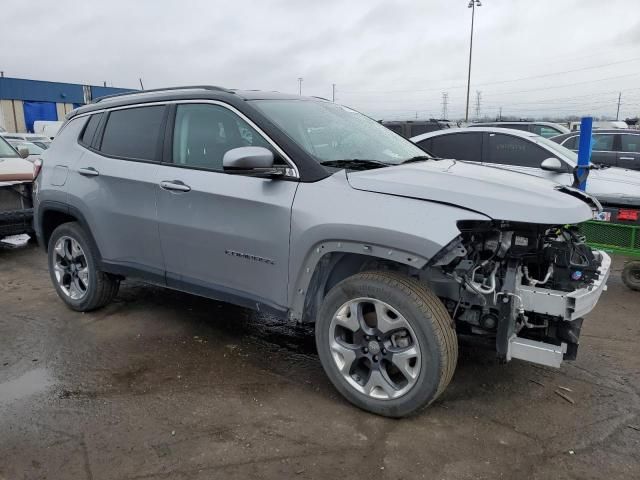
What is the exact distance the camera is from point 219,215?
3646 millimetres

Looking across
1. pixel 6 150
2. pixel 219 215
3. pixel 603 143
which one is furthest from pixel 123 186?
pixel 603 143

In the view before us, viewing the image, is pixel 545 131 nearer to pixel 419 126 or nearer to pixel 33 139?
pixel 419 126

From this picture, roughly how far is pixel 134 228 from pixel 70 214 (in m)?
0.91

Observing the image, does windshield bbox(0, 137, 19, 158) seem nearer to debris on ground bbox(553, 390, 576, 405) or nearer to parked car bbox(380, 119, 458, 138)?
parked car bbox(380, 119, 458, 138)

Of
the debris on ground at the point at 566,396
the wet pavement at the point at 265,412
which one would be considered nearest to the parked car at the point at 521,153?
the wet pavement at the point at 265,412

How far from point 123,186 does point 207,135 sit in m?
0.88

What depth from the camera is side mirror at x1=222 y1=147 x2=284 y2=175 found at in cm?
320

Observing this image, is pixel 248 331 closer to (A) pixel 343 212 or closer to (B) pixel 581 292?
(A) pixel 343 212

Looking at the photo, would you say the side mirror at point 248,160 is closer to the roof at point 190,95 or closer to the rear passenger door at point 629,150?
the roof at point 190,95

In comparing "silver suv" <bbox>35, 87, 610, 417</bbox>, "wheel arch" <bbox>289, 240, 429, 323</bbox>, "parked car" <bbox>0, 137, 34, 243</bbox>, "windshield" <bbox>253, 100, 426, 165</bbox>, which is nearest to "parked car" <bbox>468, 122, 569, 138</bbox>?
"windshield" <bbox>253, 100, 426, 165</bbox>

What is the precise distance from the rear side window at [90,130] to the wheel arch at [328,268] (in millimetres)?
2543

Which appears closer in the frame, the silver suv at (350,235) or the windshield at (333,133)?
the silver suv at (350,235)

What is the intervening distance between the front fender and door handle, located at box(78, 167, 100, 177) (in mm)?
2069

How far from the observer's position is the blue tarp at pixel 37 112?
40.4 m
